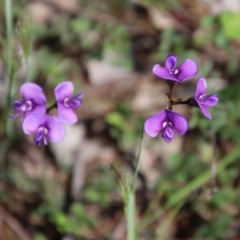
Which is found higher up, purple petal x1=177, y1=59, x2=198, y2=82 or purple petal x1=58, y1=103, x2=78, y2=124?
purple petal x1=177, y1=59, x2=198, y2=82

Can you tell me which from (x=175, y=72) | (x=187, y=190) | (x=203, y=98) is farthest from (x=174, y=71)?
(x=187, y=190)

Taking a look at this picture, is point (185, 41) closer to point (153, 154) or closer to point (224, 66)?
point (224, 66)

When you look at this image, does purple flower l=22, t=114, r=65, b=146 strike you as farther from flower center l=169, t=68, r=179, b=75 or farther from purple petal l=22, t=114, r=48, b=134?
flower center l=169, t=68, r=179, b=75

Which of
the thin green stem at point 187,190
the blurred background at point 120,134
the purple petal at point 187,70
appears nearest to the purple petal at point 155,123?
the purple petal at point 187,70

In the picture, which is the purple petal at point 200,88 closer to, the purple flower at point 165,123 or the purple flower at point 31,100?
the purple flower at point 165,123

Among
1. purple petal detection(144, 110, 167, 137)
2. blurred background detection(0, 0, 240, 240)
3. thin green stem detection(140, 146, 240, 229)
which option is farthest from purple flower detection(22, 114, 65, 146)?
thin green stem detection(140, 146, 240, 229)

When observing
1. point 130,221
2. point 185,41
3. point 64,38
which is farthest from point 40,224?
point 185,41

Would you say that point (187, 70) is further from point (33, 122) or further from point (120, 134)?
point (120, 134)
